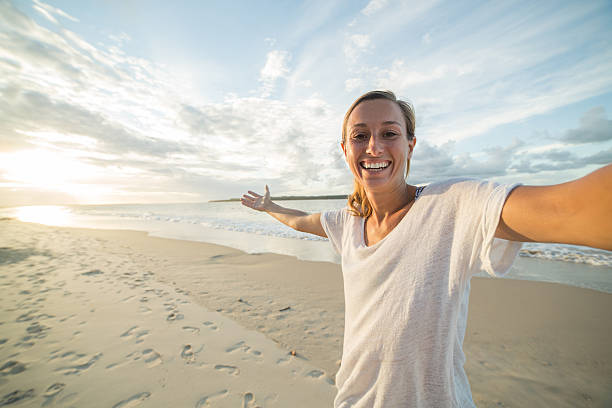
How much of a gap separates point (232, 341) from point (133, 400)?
4.42ft

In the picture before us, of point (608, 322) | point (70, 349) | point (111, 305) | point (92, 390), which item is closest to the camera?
point (92, 390)

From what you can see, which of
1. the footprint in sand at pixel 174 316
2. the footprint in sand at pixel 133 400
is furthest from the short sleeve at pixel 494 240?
the footprint in sand at pixel 174 316

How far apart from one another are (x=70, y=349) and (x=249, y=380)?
2793 mm

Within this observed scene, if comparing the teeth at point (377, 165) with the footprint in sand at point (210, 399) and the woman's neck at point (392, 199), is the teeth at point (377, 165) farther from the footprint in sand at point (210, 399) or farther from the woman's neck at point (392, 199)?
the footprint in sand at point (210, 399)

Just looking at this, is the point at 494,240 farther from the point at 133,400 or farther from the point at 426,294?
the point at 133,400

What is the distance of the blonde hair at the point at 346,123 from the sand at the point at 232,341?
2.38m

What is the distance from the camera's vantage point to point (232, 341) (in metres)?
3.72

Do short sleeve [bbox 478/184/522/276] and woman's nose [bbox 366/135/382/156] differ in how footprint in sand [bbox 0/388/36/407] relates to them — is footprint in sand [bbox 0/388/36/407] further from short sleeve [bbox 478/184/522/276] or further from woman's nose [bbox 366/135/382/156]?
short sleeve [bbox 478/184/522/276]

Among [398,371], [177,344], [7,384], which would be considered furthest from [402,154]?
[7,384]

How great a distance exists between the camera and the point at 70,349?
3.39m

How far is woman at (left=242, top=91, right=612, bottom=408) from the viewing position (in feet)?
2.98

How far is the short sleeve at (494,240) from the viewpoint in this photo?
1.01 meters

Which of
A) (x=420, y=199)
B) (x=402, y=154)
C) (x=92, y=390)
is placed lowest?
(x=92, y=390)

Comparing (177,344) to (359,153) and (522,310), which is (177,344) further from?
(522,310)
